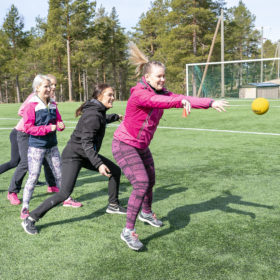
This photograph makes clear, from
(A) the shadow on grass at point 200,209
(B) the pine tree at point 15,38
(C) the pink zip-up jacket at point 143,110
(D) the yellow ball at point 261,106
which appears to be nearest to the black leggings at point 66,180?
(C) the pink zip-up jacket at point 143,110

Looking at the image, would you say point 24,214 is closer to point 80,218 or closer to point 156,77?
point 80,218

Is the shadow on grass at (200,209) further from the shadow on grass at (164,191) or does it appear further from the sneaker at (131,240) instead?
the shadow on grass at (164,191)

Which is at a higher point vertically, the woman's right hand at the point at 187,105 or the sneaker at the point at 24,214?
the woman's right hand at the point at 187,105

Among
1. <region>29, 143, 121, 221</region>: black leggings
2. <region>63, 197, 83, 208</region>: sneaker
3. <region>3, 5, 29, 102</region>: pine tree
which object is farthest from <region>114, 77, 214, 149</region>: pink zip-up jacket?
<region>3, 5, 29, 102</region>: pine tree

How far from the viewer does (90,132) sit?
11.9 feet

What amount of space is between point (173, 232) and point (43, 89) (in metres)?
2.34

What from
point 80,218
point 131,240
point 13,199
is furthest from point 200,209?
point 13,199

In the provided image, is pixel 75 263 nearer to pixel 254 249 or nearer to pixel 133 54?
pixel 254 249

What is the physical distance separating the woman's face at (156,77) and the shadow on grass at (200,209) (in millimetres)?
1637

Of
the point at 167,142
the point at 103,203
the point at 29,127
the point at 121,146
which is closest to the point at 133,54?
the point at 121,146

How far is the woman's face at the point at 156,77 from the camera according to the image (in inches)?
133

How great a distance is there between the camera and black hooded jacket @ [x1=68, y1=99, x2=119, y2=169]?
3559 millimetres

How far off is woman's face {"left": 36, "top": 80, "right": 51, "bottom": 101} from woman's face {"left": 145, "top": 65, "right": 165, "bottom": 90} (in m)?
1.49

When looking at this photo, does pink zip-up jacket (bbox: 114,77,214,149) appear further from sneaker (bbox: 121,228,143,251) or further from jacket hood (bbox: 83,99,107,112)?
sneaker (bbox: 121,228,143,251)
